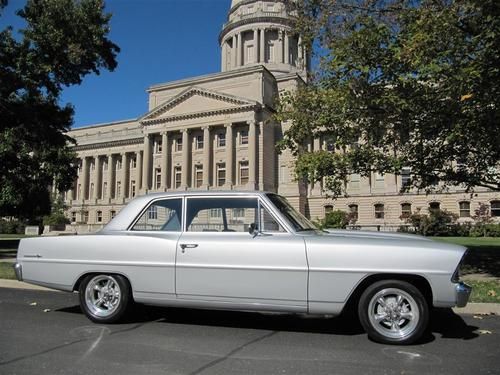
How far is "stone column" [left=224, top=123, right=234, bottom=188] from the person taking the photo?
6206cm

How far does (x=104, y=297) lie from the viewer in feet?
21.3

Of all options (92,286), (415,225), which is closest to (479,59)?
(92,286)

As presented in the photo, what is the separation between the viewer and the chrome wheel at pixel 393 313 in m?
5.32

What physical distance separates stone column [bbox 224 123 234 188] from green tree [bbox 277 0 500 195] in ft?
151

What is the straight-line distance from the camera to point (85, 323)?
648 centimetres

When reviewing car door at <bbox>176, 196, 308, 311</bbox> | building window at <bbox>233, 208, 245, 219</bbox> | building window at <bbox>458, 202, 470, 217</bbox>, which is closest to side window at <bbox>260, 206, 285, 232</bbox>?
car door at <bbox>176, 196, 308, 311</bbox>

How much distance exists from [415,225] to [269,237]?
Answer: 47.9m

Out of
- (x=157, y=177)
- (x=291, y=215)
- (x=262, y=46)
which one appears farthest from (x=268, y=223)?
(x=262, y=46)

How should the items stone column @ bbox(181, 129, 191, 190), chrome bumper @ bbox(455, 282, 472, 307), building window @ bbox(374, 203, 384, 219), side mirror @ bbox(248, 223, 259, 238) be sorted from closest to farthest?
chrome bumper @ bbox(455, 282, 472, 307) < side mirror @ bbox(248, 223, 259, 238) < building window @ bbox(374, 203, 384, 219) < stone column @ bbox(181, 129, 191, 190)

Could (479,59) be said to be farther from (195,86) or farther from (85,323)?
(195,86)

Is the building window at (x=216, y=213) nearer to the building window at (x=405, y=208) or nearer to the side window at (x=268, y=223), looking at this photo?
the side window at (x=268, y=223)

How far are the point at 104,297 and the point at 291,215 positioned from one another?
279cm

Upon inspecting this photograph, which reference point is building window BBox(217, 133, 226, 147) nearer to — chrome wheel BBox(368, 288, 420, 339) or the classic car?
the classic car

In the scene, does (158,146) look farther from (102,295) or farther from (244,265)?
(244,265)
